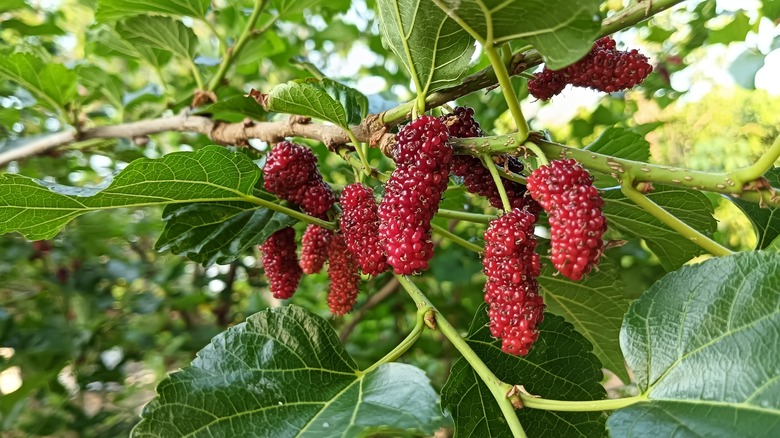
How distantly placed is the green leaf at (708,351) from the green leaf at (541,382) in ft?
0.27

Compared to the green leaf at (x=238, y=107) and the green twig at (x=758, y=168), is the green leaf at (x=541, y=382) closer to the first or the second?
the green twig at (x=758, y=168)

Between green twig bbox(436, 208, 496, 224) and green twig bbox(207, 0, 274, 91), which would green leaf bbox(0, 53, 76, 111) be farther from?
green twig bbox(436, 208, 496, 224)

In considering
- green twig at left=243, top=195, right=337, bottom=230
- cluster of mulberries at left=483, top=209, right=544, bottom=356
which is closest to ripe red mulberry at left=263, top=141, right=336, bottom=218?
green twig at left=243, top=195, right=337, bottom=230

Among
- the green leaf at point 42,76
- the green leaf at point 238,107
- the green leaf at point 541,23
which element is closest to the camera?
the green leaf at point 541,23

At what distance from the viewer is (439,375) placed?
179 centimetres

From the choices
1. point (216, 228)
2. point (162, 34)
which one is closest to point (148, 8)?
point (162, 34)

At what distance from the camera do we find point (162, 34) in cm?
96

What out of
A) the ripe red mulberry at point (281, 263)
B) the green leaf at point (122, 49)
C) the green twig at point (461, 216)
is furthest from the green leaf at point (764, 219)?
the green leaf at point (122, 49)

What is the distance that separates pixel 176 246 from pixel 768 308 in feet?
2.05

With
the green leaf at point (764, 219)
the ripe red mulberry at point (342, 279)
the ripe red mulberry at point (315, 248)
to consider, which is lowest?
the green leaf at point (764, 219)

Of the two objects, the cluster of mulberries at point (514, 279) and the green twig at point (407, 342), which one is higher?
the cluster of mulberries at point (514, 279)

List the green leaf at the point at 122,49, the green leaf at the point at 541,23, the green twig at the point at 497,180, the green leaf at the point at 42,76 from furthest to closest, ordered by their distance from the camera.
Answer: the green leaf at the point at 122,49, the green leaf at the point at 42,76, the green twig at the point at 497,180, the green leaf at the point at 541,23

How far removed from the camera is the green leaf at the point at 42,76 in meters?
0.91

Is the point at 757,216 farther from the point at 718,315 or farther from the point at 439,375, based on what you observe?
the point at 439,375
